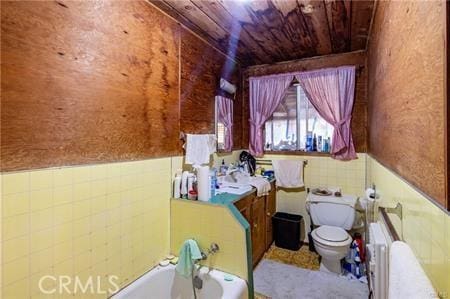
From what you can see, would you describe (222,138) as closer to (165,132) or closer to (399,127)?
(165,132)

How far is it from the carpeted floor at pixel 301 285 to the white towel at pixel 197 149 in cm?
135

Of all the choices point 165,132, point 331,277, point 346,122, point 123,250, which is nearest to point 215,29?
point 165,132

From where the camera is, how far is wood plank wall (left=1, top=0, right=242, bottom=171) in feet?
3.67

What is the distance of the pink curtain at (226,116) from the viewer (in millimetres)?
2904

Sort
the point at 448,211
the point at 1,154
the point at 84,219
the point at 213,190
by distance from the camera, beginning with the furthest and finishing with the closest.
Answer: the point at 213,190 → the point at 84,219 → the point at 1,154 → the point at 448,211

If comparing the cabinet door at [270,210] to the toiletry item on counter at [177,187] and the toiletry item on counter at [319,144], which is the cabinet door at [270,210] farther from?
the toiletry item on counter at [177,187]

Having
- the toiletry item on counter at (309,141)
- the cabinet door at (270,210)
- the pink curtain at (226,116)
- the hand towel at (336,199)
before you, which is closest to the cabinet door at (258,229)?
the cabinet door at (270,210)

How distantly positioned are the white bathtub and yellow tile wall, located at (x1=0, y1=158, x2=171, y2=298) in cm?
8

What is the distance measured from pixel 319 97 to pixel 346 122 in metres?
0.44

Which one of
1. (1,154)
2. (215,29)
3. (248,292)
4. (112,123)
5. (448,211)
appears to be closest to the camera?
(448,211)

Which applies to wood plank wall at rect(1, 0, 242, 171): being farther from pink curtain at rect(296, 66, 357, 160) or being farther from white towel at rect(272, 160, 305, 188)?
pink curtain at rect(296, 66, 357, 160)

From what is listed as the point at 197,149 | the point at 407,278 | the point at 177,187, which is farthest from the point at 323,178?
the point at 407,278

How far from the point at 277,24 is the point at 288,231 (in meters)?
2.37

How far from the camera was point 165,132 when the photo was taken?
2.01m
